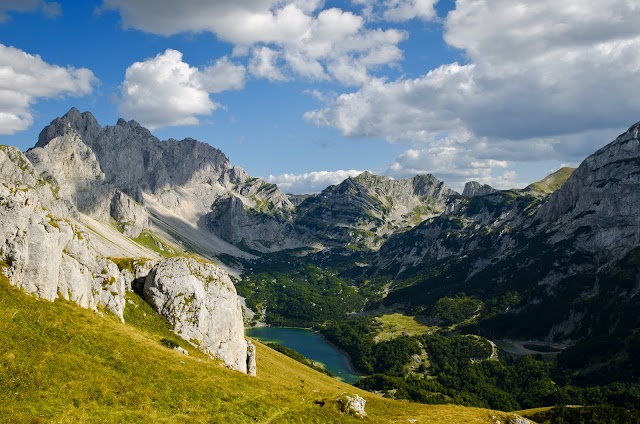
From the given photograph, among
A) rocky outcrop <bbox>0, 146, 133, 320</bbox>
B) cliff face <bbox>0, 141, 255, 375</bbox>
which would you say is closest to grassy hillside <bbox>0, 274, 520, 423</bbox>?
rocky outcrop <bbox>0, 146, 133, 320</bbox>

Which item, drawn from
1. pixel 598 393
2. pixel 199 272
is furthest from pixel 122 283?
pixel 598 393

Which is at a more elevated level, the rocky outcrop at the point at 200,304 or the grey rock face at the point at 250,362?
the rocky outcrop at the point at 200,304

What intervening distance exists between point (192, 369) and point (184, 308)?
83.5 feet

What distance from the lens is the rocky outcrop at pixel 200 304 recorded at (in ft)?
267

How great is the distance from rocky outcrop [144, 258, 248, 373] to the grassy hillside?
14018mm

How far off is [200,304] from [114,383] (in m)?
38.2

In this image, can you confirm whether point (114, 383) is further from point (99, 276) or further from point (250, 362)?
point (250, 362)

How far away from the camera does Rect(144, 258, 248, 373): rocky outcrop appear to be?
81500 mm

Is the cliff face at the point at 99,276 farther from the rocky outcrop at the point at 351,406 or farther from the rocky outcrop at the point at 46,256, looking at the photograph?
the rocky outcrop at the point at 351,406

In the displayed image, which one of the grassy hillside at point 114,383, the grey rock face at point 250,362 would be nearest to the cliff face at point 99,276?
the grey rock face at point 250,362

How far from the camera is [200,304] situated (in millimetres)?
84562

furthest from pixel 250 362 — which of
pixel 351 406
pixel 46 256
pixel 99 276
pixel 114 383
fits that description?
pixel 114 383

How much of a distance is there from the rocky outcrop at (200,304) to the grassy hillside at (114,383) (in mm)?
14018

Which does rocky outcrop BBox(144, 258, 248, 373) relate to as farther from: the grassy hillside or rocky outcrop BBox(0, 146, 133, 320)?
the grassy hillside
